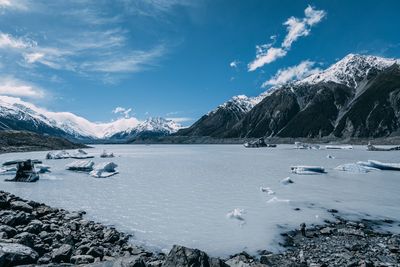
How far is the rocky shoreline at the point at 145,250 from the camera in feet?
31.9

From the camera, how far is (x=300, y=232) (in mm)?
15820

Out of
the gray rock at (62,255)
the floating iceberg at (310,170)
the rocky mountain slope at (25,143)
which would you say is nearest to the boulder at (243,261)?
the gray rock at (62,255)

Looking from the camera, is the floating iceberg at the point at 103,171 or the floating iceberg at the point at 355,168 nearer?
the floating iceberg at the point at 103,171

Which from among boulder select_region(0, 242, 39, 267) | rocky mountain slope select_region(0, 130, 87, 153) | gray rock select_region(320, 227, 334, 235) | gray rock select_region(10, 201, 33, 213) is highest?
rocky mountain slope select_region(0, 130, 87, 153)

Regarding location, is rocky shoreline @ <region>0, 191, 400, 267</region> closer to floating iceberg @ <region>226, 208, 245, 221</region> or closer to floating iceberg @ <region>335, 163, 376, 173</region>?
floating iceberg @ <region>226, 208, 245, 221</region>

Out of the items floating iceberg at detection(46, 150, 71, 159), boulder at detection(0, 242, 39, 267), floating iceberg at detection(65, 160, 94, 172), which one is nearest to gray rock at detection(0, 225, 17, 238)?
boulder at detection(0, 242, 39, 267)

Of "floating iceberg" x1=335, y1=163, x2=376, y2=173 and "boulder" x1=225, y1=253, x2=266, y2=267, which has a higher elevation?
"floating iceberg" x1=335, y1=163, x2=376, y2=173

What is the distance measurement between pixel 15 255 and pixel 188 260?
17.3 ft

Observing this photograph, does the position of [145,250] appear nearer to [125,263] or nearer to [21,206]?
[125,263]

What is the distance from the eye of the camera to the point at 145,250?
525 inches

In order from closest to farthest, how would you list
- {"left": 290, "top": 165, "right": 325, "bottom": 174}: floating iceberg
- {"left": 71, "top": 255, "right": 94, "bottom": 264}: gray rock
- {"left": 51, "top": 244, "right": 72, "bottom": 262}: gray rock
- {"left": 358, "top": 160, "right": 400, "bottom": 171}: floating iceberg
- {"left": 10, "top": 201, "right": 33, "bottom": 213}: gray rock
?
1. {"left": 71, "top": 255, "right": 94, "bottom": 264}: gray rock
2. {"left": 51, "top": 244, "right": 72, "bottom": 262}: gray rock
3. {"left": 10, "top": 201, "right": 33, "bottom": 213}: gray rock
4. {"left": 290, "top": 165, "right": 325, "bottom": 174}: floating iceberg
5. {"left": 358, "top": 160, "right": 400, "bottom": 171}: floating iceberg

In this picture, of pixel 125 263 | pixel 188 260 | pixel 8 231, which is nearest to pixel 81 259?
pixel 125 263

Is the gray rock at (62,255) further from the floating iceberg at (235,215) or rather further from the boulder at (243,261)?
the floating iceberg at (235,215)

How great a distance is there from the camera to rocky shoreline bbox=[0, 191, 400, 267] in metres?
9.71
